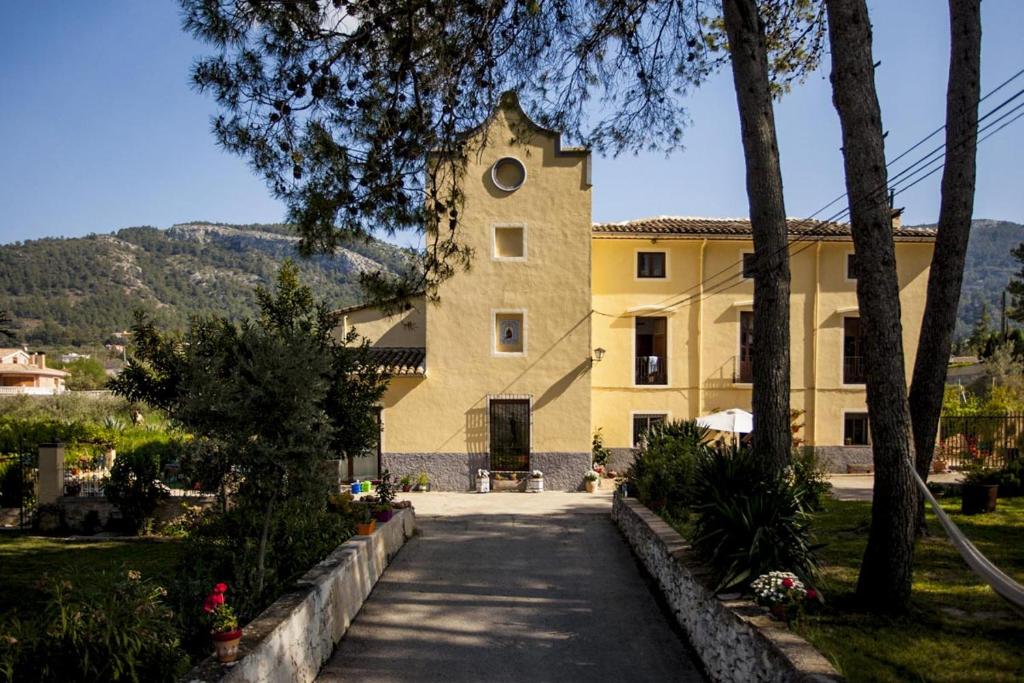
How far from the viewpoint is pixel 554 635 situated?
25.2 feet

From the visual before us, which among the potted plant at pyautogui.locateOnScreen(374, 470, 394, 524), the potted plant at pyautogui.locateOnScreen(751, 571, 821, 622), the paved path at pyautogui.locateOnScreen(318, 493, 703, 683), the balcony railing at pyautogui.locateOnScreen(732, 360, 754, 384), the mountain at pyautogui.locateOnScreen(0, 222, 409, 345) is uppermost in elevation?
the mountain at pyautogui.locateOnScreen(0, 222, 409, 345)

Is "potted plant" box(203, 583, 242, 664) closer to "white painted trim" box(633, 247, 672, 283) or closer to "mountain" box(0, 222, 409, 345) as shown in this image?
"white painted trim" box(633, 247, 672, 283)

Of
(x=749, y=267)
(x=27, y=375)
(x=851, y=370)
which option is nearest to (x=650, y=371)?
(x=851, y=370)

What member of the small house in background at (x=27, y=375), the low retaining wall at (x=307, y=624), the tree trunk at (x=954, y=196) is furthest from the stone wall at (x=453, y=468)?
the small house in background at (x=27, y=375)

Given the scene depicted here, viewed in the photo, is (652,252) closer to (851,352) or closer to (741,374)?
(741,374)

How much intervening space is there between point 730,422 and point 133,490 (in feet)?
46.6

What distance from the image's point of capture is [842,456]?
23.7 meters

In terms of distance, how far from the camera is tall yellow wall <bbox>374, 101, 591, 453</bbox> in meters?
21.0

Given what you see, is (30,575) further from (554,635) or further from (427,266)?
(554,635)

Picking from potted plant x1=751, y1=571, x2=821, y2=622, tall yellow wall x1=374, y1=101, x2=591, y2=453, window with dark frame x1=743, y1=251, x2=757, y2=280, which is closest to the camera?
potted plant x1=751, y1=571, x2=821, y2=622

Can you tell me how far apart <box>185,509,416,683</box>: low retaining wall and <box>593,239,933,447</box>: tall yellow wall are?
14.3 metres

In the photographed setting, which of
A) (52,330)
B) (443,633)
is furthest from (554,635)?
(52,330)

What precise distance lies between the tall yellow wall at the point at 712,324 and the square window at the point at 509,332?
308 cm

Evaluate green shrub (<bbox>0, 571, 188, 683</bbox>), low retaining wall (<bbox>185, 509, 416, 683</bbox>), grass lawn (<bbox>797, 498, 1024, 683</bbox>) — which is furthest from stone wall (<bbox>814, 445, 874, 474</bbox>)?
green shrub (<bbox>0, 571, 188, 683</bbox>)
